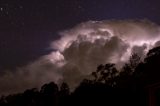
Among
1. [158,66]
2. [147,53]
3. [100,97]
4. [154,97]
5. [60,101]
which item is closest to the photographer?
[154,97]

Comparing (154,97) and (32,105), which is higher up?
(32,105)

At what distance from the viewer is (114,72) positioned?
48406mm

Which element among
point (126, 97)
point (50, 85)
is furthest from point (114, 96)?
point (50, 85)

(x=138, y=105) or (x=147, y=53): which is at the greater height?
Answer: (x=147, y=53)

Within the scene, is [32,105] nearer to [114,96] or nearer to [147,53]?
[147,53]

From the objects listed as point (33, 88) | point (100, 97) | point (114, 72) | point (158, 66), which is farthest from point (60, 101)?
point (33, 88)

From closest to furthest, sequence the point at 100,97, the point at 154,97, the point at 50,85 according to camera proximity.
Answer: the point at 154,97 → the point at 100,97 → the point at 50,85

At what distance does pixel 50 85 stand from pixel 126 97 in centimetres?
2953

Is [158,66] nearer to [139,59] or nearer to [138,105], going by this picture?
[138,105]

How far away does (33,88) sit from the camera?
57031 millimetres

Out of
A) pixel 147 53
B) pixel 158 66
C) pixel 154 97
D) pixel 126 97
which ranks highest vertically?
pixel 147 53

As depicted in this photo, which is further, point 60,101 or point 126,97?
point 60,101

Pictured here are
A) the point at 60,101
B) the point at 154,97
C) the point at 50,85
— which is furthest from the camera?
the point at 50,85

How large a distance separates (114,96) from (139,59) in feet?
81.2
